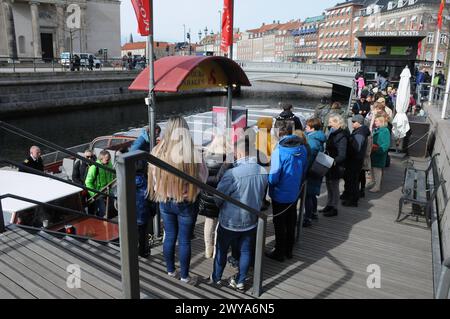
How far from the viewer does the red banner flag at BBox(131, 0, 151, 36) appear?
17.0 feet

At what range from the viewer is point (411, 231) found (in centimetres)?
617

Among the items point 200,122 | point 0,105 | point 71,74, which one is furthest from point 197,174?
point 71,74

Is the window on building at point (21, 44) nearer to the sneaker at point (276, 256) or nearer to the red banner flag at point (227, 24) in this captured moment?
the red banner flag at point (227, 24)

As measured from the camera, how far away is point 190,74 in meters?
5.93

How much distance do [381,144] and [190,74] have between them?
13.5ft

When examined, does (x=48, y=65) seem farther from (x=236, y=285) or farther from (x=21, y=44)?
(x=236, y=285)

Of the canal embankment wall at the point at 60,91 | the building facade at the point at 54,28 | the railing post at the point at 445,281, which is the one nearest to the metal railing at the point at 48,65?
the canal embankment wall at the point at 60,91

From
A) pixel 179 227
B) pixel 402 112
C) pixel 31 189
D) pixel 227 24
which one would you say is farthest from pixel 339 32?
pixel 179 227

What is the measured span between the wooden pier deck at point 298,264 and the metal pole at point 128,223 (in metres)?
0.49

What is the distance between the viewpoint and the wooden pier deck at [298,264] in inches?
128

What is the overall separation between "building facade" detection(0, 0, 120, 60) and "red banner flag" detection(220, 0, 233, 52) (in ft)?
144

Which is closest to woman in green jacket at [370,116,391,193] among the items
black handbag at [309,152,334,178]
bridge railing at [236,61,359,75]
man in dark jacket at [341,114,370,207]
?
man in dark jacket at [341,114,370,207]

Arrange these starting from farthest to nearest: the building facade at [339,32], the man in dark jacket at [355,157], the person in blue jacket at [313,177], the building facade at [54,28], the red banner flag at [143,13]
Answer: the building facade at [339,32]
the building facade at [54,28]
the man in dark jacket at [355,157]
the person in blue jacket at [313,177]
the red banner flag at [143,13]

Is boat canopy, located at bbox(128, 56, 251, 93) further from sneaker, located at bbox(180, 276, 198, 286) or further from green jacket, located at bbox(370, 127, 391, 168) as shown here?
green jacket, located at bbox(370, 127, 391, 168)
